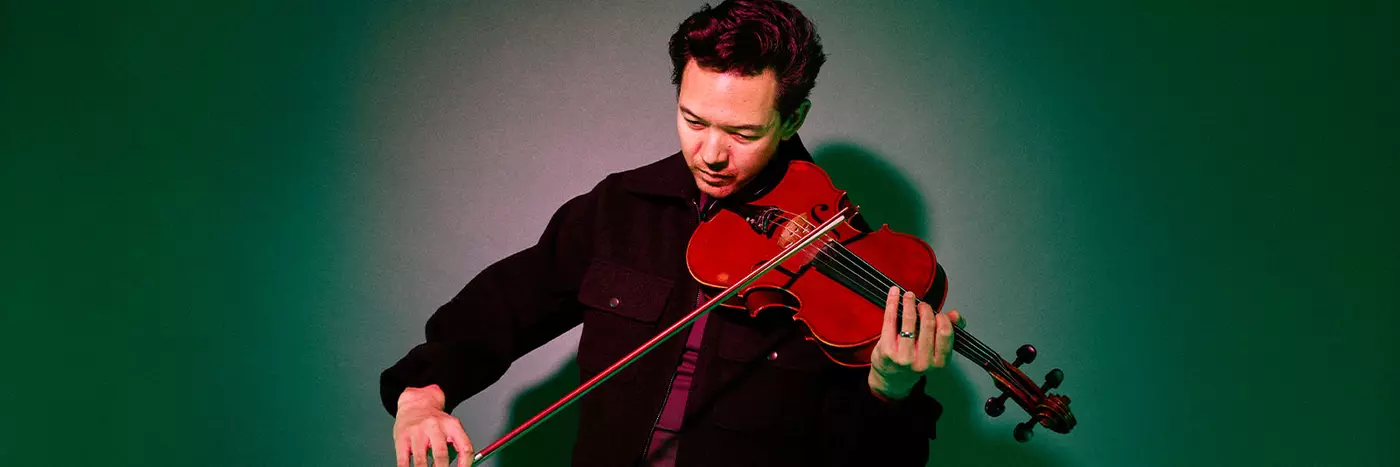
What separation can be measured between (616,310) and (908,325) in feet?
1.67

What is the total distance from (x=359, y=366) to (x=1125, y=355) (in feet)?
5.19

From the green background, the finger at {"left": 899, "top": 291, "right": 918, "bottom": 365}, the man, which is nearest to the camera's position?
the finger at {"left": 899, "top": 291, "right": 918, "bottom": 365}

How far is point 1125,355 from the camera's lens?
1.92 metres

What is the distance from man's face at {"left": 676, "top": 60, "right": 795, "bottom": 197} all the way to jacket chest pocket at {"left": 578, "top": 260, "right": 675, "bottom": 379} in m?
0.20

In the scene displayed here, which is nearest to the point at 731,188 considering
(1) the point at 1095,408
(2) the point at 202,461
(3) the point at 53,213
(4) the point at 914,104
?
(4) the point at 914,104

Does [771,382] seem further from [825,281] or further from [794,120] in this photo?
[794,120]

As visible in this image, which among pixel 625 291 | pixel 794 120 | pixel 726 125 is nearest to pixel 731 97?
pixel 726 125

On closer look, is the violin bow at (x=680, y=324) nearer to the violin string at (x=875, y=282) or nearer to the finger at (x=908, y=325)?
the violin string at (x=875, y=282)

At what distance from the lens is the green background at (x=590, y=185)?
1920mm

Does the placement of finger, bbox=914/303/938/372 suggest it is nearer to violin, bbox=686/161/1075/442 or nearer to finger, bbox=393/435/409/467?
violin, bbox=686/161/1075/442

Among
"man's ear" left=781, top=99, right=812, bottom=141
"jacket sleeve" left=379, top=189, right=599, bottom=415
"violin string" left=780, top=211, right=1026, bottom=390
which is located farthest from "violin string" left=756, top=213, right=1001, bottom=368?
"jacket sleeve" left=379, top=189, right=599, bottom=415

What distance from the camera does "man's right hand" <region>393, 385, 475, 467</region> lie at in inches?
52.5

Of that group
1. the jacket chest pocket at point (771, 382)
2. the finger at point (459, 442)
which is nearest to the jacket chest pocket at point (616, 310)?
the jacket chest pocket at point (771, 382)

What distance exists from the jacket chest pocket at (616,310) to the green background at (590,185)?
1.52 feet
